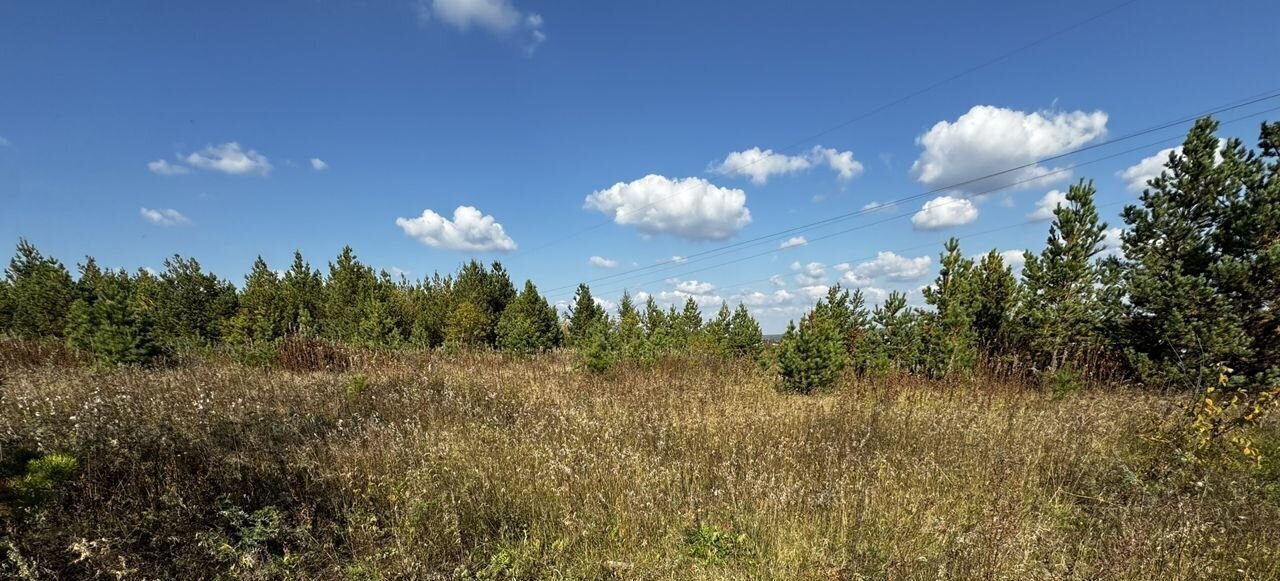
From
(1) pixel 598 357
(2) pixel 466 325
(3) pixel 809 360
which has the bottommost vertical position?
(3) pixel 809 360

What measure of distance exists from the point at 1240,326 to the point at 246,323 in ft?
106

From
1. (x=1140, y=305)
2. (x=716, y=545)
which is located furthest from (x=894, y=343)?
(x=716, y=545)

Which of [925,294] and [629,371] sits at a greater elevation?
[925,294]

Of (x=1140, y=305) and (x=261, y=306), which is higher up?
(x=261, y=306)

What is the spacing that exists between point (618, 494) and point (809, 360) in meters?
6.20

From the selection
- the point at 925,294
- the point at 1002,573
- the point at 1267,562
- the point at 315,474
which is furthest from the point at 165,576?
the point at 925,294

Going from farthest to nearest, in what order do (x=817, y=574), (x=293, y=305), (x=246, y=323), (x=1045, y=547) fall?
1. (x=293, y=305)
2. (x=246, y=323)
3. (x=1045, y=547)
4. (x=817, y=574)

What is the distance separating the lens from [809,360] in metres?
8.48

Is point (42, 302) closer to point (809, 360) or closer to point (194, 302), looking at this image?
point (194, 302)

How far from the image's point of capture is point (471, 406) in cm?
564

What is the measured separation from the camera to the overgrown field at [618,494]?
8.16ft

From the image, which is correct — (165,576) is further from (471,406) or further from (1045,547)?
(1045,547)

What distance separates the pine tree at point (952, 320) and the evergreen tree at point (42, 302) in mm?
29935

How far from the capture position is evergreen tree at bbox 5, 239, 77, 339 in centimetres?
1939
